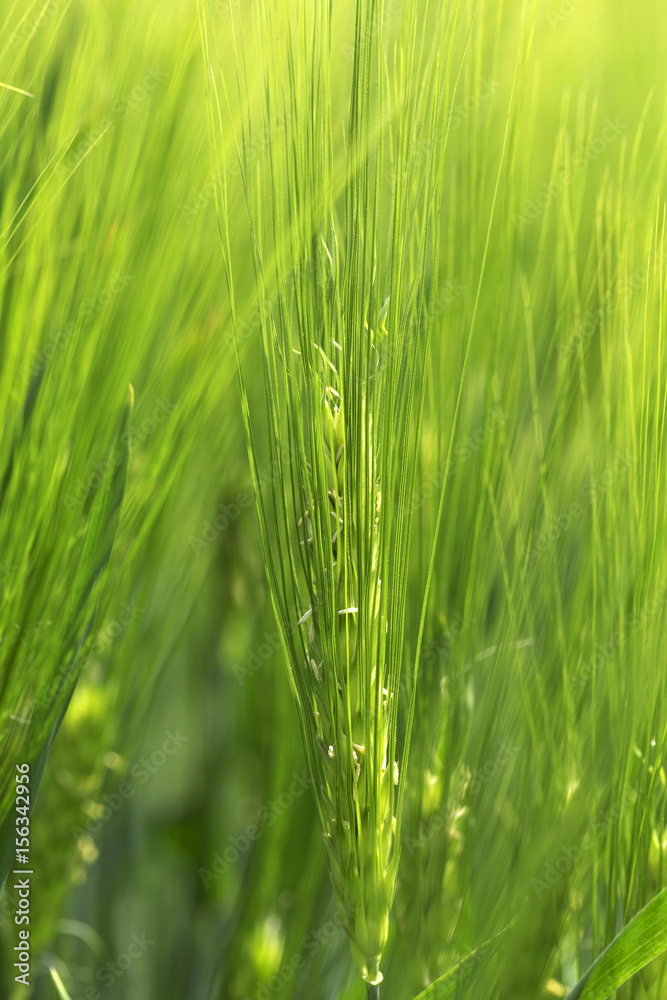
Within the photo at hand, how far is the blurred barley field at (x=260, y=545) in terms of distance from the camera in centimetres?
29

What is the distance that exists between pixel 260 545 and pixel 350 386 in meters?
0.16

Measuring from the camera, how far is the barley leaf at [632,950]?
24 cm

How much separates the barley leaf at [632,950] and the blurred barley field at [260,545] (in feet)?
0.15

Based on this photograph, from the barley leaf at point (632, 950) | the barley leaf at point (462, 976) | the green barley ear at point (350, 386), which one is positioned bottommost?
the barley leaf at point (462, 976)

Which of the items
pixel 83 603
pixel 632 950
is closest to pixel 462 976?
pixel 632 950

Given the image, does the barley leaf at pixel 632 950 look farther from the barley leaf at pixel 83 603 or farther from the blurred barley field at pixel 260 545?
the barley leaf at pixel 83 603

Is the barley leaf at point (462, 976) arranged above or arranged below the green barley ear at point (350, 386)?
below

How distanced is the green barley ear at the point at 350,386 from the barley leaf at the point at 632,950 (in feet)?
0.25

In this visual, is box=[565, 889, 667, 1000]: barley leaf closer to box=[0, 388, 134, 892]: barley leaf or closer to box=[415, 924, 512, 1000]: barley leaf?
box=[415, 924, 512, 1000]: barley leaf

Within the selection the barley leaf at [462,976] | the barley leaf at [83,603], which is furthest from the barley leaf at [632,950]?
the barley leaf at [83,603]

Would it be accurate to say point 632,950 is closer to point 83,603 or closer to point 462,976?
point 462,976

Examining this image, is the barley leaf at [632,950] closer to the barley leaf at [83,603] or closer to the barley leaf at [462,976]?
the barley leaf at [462,976]

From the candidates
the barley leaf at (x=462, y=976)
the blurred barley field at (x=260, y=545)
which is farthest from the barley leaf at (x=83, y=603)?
the barley leaf at (x=462, y=976)

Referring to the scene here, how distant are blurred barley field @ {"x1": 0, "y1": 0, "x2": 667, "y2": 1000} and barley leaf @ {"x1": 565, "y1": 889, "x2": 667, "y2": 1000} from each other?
5 centimetres
